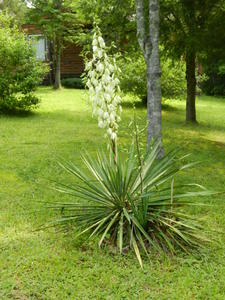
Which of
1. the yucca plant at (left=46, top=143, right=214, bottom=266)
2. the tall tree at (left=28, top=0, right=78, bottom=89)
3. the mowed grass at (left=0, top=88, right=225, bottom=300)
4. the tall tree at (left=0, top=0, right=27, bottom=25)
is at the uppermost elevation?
the tall tree at (left=0, top=0, right=27, bottom=25)

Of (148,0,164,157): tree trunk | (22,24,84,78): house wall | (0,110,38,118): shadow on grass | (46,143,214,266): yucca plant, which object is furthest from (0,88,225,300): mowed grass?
(22,24,84,78): house wall

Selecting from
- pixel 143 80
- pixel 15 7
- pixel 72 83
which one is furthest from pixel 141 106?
pixel 15 7

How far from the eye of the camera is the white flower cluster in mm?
3531

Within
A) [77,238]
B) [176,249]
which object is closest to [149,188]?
[176,249]

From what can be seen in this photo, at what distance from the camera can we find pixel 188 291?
3.07 m

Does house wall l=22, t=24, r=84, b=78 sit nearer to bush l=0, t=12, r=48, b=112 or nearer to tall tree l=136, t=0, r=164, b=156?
bush l=0, t=12, r=48, b=112

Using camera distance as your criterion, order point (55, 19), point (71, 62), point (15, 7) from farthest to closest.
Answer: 1. point (15, 7)
2. point (71, 62)
3. point (55, 19)

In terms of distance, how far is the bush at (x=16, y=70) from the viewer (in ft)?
37.1

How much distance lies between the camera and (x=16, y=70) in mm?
11492

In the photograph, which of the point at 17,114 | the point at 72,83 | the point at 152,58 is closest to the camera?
the point at 152,58

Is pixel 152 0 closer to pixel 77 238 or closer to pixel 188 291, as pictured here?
pixel 77 238

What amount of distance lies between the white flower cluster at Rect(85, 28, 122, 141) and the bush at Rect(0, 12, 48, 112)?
818cm

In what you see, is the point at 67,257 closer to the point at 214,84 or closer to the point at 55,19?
the point at 55,19

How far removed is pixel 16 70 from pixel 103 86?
8.69 m
